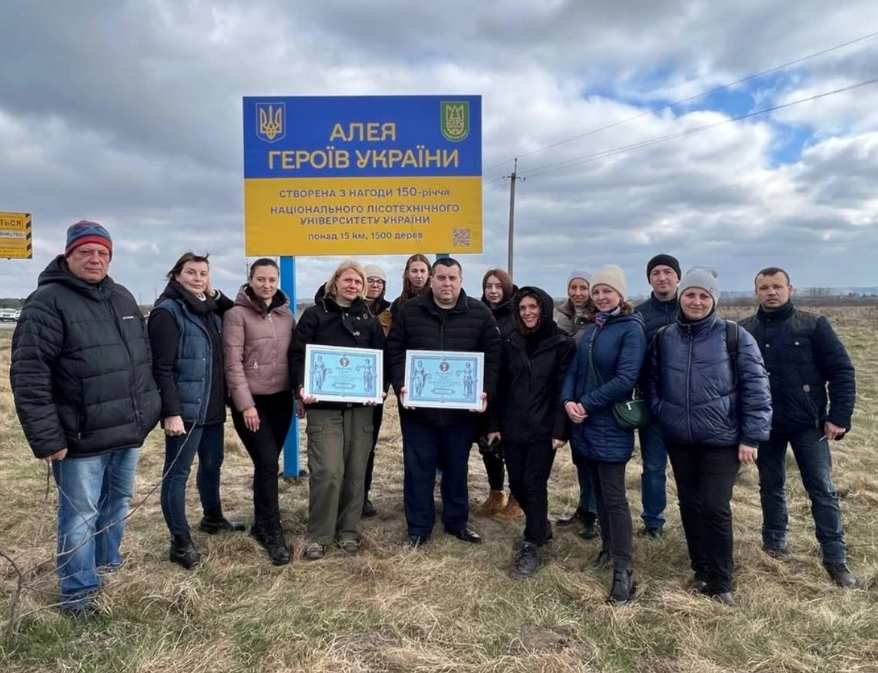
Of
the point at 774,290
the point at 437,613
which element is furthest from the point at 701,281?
the point at 437,613

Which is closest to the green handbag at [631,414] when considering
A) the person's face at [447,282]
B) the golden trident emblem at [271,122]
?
the person's face at [447,282]

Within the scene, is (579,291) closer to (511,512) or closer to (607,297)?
(607,297)

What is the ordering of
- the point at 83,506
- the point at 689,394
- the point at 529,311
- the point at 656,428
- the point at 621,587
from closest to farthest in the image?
the point at 83,506, the point at 689,394, the point at 621,587, the point at 529,311, the point at 656,428

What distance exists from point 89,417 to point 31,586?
34.1 inches

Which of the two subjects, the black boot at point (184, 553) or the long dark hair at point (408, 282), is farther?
the long dark hair at point (408, 282)

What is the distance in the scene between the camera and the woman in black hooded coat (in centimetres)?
420

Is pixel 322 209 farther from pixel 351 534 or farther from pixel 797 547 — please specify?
pixel 797 547

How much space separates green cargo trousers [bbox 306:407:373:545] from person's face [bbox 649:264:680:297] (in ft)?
7.80

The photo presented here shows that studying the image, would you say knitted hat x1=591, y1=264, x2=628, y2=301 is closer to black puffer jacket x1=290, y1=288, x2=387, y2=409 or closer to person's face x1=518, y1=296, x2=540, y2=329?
person's face x1=518, y1=296, x2=540, y2=329

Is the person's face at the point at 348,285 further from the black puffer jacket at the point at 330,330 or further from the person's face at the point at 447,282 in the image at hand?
the person's face at the point at 447,282

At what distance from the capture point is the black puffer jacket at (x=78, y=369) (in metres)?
3.11

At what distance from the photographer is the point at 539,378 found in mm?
4215

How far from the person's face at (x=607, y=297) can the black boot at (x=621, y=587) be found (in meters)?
1.69

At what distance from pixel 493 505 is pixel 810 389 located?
8.84 ft
